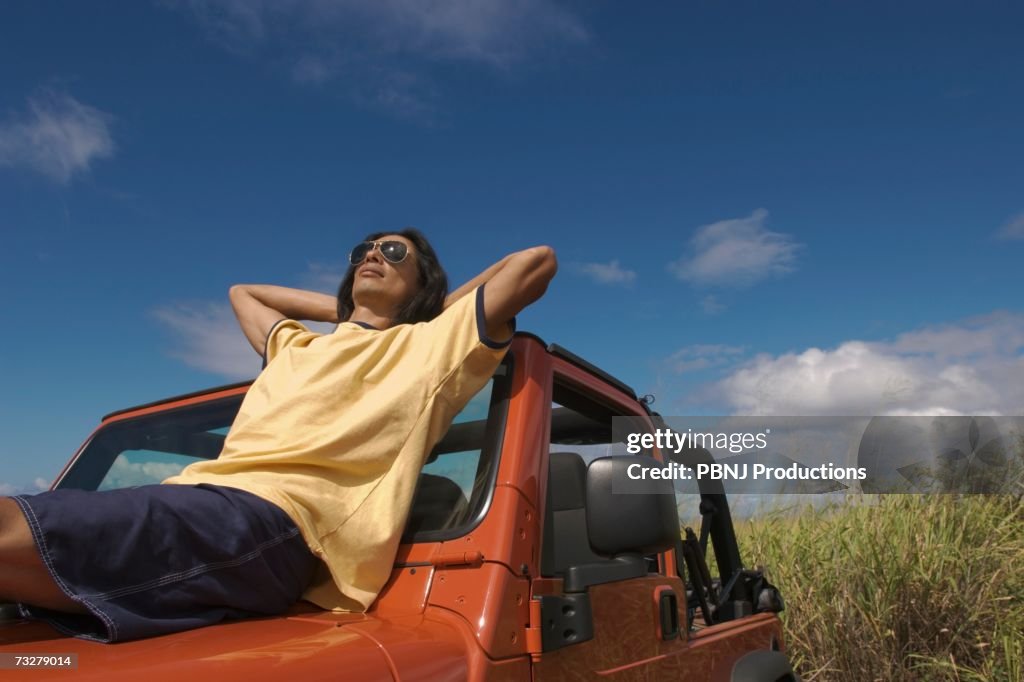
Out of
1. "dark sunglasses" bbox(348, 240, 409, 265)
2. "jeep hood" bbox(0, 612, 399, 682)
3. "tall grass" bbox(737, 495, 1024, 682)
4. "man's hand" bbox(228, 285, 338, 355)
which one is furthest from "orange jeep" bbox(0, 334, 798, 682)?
"tall grass" bbox(737, 495, 1024, 682)

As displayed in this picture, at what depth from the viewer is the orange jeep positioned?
137cm

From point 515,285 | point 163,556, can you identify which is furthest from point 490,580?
point 515,285

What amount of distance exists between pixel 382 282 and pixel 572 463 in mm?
869

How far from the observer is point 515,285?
222 cm

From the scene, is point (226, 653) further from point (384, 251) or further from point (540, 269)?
point (384, 251)

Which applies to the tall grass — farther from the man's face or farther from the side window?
the man's face

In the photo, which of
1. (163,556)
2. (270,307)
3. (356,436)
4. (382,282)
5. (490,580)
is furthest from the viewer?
(270,307)

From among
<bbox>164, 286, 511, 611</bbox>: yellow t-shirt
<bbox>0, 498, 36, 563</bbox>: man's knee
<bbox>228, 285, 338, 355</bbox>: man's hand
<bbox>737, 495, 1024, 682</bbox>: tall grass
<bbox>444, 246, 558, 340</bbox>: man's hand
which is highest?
<bbox>228, 285, 338, 355</bbox>: man's hand

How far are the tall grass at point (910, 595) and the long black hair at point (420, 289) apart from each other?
4070mm

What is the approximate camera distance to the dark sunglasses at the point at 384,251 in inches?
110

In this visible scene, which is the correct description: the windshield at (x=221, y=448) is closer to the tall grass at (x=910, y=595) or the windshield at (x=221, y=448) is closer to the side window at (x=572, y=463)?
the side window at (x=572, y=463)

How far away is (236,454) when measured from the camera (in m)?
2.04

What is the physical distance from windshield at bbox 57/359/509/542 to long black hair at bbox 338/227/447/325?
23.5 inches

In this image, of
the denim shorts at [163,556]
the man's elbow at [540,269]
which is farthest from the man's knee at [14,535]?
the man's elbow at [540,269]
